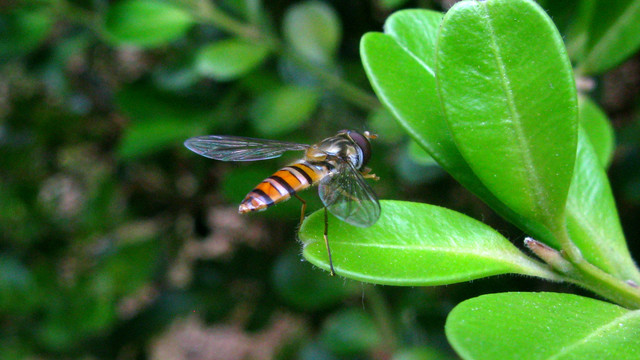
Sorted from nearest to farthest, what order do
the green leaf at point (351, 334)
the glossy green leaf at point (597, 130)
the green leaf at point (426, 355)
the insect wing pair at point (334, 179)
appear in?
the insect wing pair at point (334, 179) < the glossy green leaf at point (597, 130) < the green leaf at point (426, 355) < the green leaf at point (351, 334)

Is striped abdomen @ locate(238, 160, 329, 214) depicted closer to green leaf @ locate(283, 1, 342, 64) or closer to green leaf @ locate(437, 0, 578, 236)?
green leaf @ locate(437, 0, 578, 236)

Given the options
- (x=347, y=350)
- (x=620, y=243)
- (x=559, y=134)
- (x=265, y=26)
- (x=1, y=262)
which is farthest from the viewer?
(x=1, y=262)

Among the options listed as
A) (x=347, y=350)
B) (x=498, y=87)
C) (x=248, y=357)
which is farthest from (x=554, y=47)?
(x=248, y=357)

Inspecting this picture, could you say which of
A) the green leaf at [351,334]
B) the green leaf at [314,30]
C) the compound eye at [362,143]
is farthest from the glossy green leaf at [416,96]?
the green leaf at [351,334]

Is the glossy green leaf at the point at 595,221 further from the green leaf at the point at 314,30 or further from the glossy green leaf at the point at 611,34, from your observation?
the green leaf at the point at 314,30

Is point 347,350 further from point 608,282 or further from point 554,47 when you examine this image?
point 554,47

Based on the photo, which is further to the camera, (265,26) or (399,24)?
(265,26)

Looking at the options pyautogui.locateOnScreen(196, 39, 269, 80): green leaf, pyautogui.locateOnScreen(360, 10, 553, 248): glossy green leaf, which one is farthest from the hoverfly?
pyautogui.locateOnScreen(196, 39, 269, 80): green leaf

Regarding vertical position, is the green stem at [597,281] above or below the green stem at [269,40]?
above
